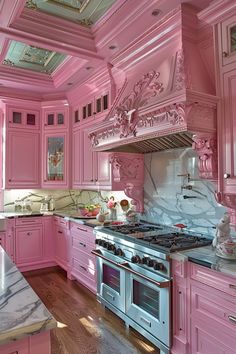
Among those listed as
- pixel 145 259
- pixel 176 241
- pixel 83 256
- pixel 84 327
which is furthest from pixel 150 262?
pixel 83 256

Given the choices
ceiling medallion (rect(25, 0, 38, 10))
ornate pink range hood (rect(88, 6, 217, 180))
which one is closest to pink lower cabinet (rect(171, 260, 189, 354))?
ornate pink range hood (rect(88, 6, 217, 180))

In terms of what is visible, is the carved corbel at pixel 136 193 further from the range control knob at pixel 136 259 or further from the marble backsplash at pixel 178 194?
the range control knob at pixel 136 259

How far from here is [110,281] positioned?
2.81 meters

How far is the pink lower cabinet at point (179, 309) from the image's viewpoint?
77.0 inches

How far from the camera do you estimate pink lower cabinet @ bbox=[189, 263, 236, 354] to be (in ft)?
5.34

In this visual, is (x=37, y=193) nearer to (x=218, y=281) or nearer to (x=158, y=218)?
(x=158, y=218)

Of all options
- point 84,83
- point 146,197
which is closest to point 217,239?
point 146,197

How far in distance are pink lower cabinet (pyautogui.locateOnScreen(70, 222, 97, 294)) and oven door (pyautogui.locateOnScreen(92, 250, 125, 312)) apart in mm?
259

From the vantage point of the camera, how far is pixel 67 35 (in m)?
2.70

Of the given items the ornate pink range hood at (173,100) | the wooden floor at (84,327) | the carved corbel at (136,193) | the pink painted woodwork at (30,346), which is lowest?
the wooden floor at (84,327)

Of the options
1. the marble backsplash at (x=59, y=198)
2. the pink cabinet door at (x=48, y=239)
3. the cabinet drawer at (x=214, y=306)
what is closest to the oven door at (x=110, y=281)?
the cabinet drawer at (x=214, y=306)

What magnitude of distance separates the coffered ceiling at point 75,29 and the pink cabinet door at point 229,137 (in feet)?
2.45

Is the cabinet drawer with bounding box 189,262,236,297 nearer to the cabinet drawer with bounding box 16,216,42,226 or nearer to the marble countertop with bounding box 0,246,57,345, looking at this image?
the marble countertop with bounding box 0,246,57,345

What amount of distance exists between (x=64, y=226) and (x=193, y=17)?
3100 mm
